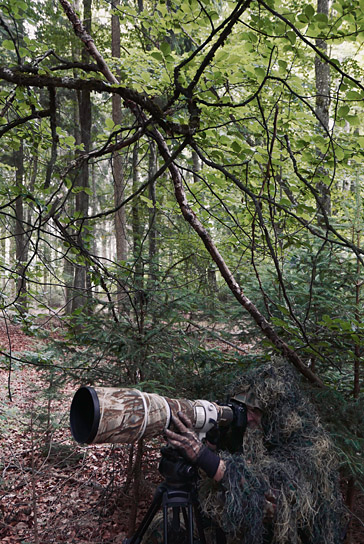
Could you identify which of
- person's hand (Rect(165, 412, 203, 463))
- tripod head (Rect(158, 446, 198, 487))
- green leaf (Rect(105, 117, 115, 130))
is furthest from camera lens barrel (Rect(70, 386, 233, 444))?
green leaf (Rect(105, 117, 115, 130))

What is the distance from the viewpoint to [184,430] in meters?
1.72

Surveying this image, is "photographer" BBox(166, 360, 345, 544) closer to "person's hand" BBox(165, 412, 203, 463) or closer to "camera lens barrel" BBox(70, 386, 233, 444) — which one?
"person's hand" BBox(165, 412, 203, 463)

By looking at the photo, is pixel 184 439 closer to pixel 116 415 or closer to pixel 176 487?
pixel 176 487

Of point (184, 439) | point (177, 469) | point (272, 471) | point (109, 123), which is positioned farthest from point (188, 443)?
point (109, 123)

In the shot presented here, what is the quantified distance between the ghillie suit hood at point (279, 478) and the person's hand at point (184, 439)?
9.9 inches

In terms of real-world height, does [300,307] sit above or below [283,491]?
above

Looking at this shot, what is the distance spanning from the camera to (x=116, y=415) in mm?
1509

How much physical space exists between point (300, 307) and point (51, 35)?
757 cm

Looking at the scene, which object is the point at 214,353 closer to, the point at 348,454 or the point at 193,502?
the point at 348,454

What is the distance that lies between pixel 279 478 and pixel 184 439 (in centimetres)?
60

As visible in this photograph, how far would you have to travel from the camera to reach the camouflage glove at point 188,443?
1.69 meters

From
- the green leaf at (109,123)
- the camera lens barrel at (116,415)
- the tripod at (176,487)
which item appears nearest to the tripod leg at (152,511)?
the tripod at (176,487)

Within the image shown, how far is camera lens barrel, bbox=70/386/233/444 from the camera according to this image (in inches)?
58.1

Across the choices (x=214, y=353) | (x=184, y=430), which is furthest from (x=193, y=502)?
(x=214, y=353)
